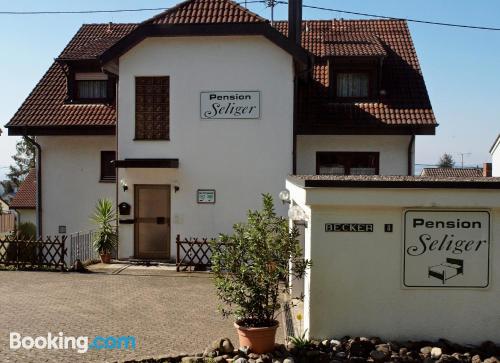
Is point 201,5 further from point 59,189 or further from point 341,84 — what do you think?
point 59,189

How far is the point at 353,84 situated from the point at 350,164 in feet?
10.1

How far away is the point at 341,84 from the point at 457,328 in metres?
12.2

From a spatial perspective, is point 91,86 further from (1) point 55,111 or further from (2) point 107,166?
(2) point 107,166

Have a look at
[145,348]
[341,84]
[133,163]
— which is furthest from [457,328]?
[341,84]

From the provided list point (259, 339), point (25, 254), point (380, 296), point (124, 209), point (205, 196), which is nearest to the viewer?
point (259, 339)

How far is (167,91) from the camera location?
669 inches

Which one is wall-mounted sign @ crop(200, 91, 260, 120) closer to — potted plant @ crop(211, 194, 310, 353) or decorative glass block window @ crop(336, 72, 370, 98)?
decorative glass block window @ crop(336, 72, 370, 98)

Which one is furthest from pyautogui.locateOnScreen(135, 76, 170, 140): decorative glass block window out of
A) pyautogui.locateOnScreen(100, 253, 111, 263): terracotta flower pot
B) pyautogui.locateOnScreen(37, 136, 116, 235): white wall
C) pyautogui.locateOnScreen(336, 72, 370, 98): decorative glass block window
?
pyautogui.locateOnScreen(336, 72, 370, 98): decorative glass block window

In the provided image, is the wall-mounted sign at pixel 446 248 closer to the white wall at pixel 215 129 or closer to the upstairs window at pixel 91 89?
the white wall at pixel 215 129

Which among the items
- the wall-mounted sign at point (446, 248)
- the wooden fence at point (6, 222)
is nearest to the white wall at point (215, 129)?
the wall-mounted sign at point (446, 248)

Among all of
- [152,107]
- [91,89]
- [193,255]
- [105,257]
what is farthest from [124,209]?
[91,89]

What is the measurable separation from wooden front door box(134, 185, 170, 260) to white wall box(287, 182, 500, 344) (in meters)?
9.39

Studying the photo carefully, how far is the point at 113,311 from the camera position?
35.3ft

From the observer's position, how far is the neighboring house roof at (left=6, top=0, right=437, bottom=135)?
1670 centimetres
